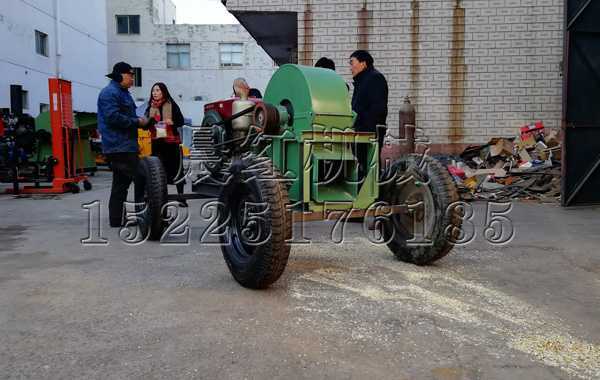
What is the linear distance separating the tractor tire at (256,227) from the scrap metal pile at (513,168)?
559 centimetres

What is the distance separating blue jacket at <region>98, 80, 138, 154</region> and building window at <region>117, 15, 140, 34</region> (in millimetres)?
32825

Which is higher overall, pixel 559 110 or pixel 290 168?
pixel 559 110

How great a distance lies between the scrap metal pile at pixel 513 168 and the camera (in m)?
9.55

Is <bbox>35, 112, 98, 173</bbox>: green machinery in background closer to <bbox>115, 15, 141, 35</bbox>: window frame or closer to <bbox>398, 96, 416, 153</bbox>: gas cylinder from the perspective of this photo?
<bbox>398, 96, 416, 153</bbox>: gas cylinder

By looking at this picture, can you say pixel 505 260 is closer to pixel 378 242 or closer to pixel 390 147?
pixel 378 242

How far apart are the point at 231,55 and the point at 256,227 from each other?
112 feet

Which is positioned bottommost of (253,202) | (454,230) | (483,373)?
(483,373)

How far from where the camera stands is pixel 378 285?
13.9 ft

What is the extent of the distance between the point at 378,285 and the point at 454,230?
0.81 metres

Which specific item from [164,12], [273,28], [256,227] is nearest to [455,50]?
[273,28]

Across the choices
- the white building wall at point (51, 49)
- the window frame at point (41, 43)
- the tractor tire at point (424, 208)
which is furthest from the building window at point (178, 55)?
the tractor tire at point (424, 208)

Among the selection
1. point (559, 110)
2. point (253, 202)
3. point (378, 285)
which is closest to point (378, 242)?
point (378, 285)

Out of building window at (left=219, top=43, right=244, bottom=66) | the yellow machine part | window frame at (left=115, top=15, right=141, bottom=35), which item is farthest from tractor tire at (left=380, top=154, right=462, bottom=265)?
window frame at (left=115, top=15, right=141, bottom=35)

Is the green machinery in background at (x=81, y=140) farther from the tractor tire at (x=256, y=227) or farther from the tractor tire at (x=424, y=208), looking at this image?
the tractor tire at (x=424, y=208)
